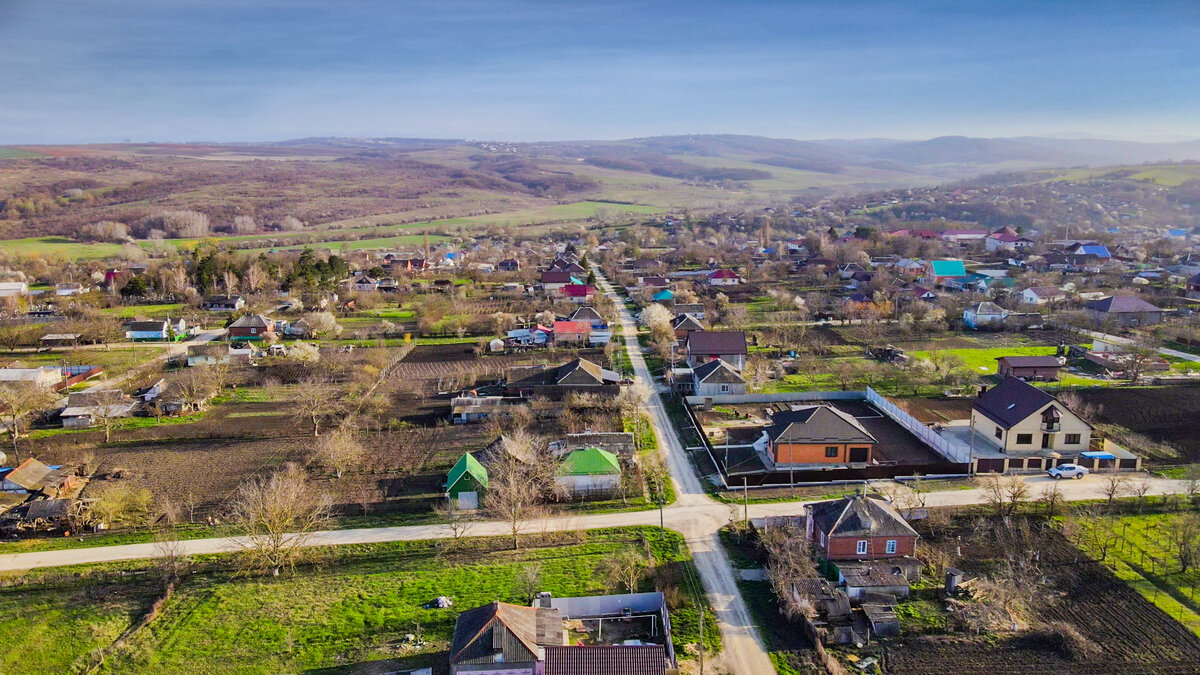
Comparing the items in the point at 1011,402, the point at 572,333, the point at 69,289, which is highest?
the point at 1011,402

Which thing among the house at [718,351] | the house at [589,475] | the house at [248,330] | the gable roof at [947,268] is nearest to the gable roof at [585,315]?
the house at [718,351]

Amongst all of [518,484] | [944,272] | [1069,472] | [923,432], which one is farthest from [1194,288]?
[518,484]

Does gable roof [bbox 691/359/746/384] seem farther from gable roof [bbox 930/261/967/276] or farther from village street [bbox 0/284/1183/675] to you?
gable roof [bbox 930/261/967/276]

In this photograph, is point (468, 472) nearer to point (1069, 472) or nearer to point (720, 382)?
point (720, 382)

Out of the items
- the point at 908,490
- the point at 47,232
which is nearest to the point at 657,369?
the point at 908,490

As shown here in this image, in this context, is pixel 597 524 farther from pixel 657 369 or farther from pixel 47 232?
pixel 47 232

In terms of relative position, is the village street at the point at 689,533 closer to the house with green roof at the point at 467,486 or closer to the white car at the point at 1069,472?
the white car at the point at 1069,472
